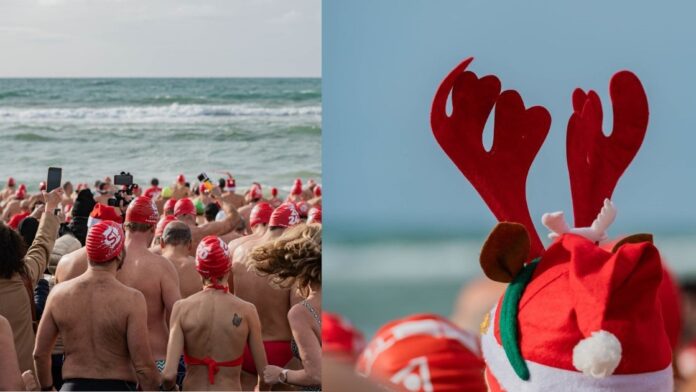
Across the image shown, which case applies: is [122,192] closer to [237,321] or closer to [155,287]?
[155,287]

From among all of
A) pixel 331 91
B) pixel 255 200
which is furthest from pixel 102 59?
pixel 331 91

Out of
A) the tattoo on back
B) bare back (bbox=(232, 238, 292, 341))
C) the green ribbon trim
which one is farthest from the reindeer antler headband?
bare back (bbox=(232, 238, 292, 341))

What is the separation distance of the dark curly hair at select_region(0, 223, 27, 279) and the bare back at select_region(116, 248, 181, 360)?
1.17 feet

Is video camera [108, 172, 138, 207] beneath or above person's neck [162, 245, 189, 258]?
above

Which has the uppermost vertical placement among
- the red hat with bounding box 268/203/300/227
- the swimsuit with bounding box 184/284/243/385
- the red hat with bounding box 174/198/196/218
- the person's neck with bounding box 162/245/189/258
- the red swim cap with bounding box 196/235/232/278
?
the red hat with bounding box 268/203/300/227

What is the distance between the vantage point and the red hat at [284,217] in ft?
10.9

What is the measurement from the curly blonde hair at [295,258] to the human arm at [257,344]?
0.14 metres

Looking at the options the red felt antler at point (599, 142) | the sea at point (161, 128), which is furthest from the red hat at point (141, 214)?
the sea at point (161, 128)

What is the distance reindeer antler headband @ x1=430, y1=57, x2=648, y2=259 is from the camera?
1.21m

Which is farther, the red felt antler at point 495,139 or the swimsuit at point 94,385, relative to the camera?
the swimsuit at point 94,385

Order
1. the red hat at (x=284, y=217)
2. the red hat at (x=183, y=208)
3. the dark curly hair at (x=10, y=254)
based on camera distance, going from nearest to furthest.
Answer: the dark curly hair at (x=10, y=254) < the red hat at (x=284, y=217) < the red hat at (x=183, y=208)

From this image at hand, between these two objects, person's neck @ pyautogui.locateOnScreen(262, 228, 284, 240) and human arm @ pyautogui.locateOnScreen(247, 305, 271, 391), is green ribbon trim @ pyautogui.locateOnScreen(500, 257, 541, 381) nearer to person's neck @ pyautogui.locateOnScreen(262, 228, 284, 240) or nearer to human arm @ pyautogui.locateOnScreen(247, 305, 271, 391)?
human arm @ pyautogui.locateOnScreen(247, 305, 271, 391)

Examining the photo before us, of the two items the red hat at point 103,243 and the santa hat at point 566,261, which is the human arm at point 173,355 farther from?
the santa hat at point 566,261

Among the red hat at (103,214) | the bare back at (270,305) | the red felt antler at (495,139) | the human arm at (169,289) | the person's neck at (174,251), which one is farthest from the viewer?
the red hat at (103,214)
